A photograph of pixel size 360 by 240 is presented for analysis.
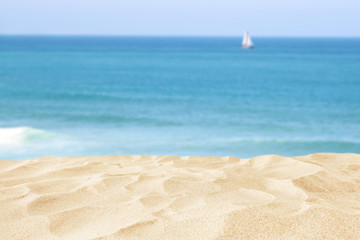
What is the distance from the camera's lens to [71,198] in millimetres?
3293

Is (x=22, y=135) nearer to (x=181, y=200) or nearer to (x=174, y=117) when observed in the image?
(x=174, y=117)

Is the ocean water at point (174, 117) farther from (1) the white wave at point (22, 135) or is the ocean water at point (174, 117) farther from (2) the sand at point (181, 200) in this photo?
(2) the sand at point (181, 200)

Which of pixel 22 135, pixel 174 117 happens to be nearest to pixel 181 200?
pixel 22 135

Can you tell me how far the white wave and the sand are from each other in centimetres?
831

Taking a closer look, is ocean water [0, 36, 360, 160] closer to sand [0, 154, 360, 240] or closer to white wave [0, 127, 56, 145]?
white wave [0, 127, 56, 145]

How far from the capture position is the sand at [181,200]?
8.57ft

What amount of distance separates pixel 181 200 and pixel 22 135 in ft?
36.3

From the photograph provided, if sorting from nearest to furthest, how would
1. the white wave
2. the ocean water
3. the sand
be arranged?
1. the sand
2. the ocean water
3. the white wave

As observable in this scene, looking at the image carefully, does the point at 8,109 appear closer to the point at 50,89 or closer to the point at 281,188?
the point at 50,89

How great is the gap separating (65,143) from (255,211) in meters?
10.3

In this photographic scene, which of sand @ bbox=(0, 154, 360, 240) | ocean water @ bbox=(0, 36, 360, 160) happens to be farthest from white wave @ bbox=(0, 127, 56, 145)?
sand @ bbox=(0, 154, 360, 240)

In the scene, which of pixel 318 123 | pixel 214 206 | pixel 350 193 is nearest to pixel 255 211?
pixel 214 206

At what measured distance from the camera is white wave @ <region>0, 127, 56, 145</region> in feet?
41.0

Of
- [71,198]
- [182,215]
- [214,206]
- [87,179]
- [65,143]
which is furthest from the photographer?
[65,143]
